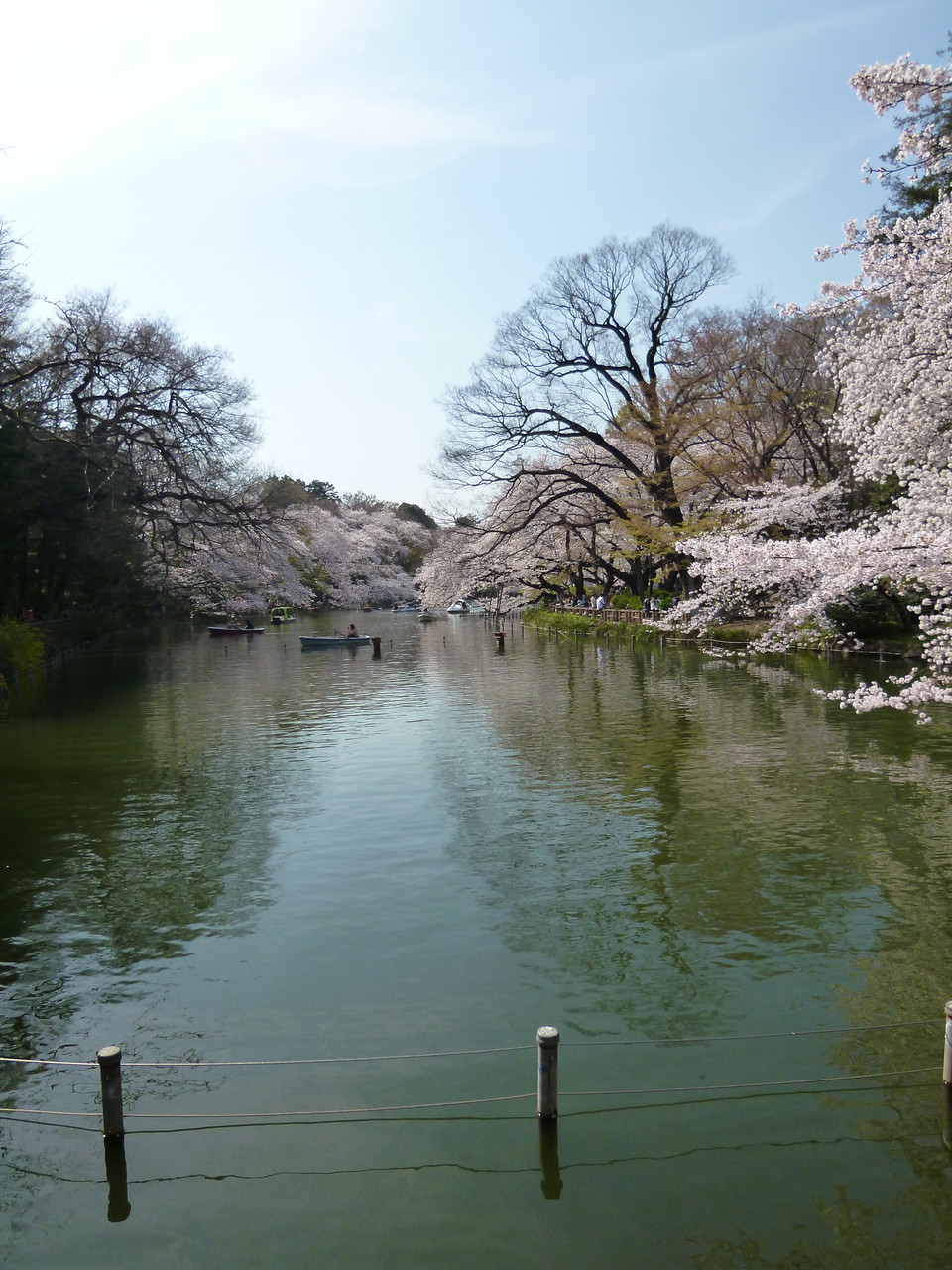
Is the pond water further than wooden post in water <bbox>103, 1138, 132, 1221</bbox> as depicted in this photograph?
No

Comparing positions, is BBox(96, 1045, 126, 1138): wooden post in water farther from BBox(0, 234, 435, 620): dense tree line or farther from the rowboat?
the rowboat

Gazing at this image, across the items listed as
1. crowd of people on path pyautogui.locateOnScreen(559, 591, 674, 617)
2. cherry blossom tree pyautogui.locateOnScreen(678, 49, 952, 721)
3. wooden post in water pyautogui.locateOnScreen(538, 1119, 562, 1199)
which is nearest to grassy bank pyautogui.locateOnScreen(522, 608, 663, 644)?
crowd of people on path pyautogui.locateOnScreen(559, 591, 674, 617)

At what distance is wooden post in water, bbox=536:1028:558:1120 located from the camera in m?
5.34

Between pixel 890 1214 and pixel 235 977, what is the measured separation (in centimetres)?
535

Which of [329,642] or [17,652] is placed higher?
[17,652]

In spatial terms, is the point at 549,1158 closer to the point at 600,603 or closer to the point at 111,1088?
the point at 111,1088

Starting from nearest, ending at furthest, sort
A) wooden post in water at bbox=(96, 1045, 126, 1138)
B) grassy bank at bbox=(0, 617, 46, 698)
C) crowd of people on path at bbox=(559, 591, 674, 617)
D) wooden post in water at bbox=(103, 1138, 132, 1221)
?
wooden post in water at bbox=(96, 1045, 126, 1138)
wooden post in water at bbox=(103, 1138, 132, 1221)
grassy bank at bbox=(0, 617, 46, 698)
crowd of people on path at bbox=(559, 591, 674, 617)

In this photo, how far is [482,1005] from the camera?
303 inches

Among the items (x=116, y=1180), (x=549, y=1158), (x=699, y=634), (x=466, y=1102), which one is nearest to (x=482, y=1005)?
(x=466, y=1102)

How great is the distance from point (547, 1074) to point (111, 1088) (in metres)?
2.51

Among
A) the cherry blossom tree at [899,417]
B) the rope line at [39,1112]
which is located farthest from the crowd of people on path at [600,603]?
the rope line at [39,1112]

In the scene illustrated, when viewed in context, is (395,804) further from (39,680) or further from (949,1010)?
(39,680)

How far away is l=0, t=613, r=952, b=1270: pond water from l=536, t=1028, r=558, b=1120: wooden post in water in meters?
0.24

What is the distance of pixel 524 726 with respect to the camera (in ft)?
68.1
